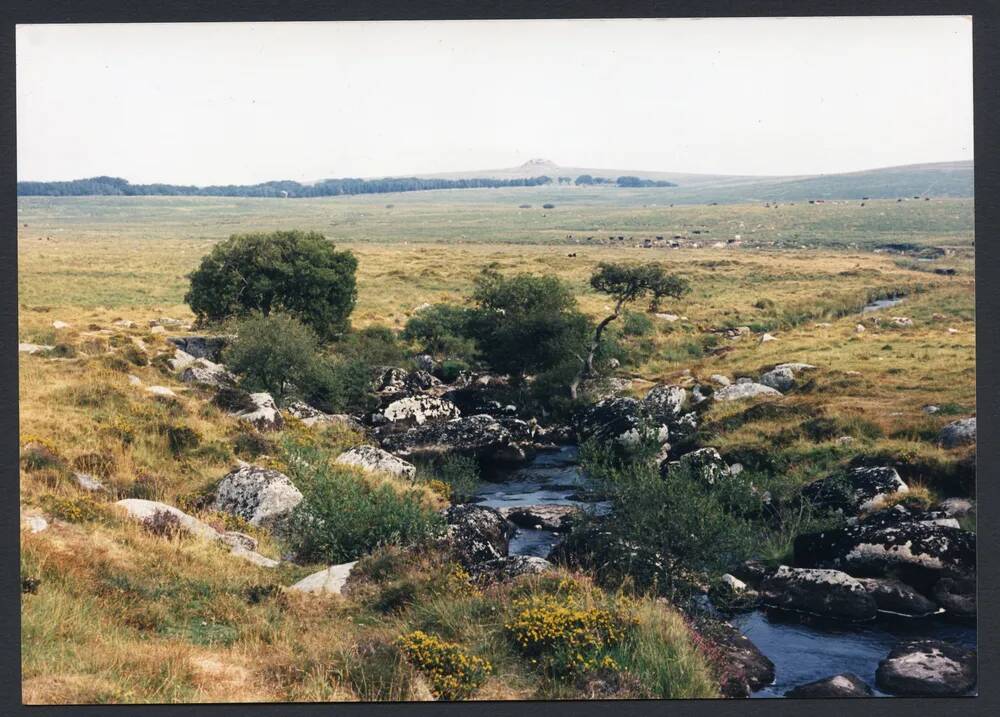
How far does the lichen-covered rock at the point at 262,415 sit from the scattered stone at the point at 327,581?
727 centimetres

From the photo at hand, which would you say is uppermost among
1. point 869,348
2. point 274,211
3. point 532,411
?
point 274,211

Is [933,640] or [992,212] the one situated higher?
[992,212]

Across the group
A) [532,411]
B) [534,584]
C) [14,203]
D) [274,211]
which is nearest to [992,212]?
[534,584]

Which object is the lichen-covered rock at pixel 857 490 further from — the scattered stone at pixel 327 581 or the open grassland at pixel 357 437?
the scattered stone at pixel 327 581

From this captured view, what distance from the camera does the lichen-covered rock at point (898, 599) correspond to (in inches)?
549

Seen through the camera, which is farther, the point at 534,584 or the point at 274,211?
the point at 274,211

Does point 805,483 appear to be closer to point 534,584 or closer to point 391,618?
point 534,584

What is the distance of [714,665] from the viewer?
11.2 m

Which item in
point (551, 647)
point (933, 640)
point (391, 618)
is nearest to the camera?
point (551, 647)

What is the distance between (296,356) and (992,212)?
16.3 meters

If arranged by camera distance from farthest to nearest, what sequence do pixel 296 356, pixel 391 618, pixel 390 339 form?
1. pixel 390 339
2. pixel 296 356
3. pixel 391 618

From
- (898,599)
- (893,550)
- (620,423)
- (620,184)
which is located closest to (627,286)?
(620,184)

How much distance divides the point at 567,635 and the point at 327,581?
349 centimetres

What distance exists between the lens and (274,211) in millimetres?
27516
